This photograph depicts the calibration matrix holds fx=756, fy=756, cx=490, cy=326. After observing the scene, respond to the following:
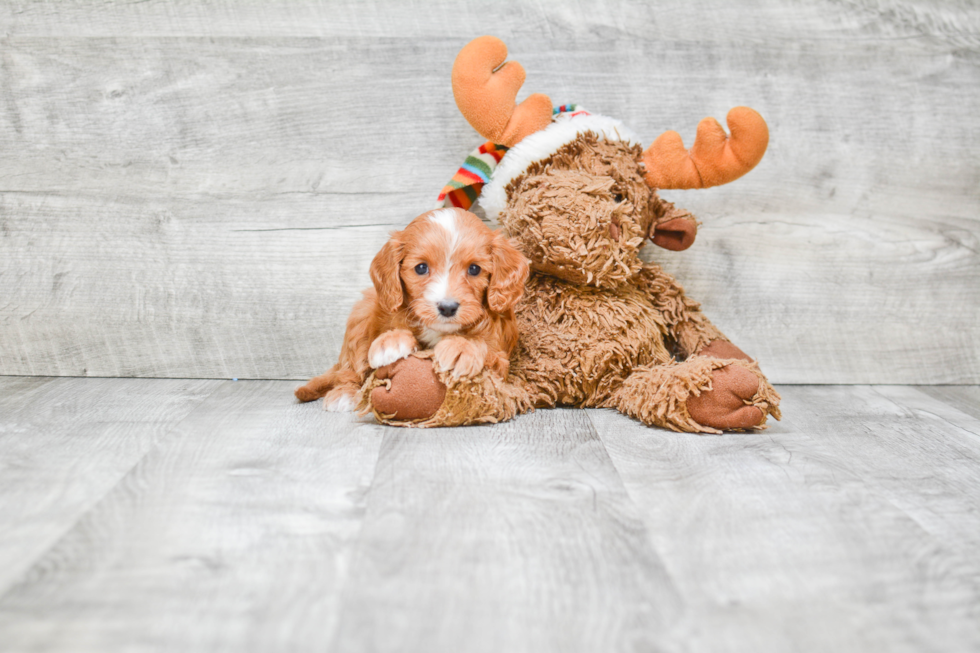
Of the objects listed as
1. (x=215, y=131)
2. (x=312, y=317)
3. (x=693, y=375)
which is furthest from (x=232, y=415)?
(x=693, y=375)

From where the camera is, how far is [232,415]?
1.56 m

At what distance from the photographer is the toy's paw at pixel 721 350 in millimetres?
1726

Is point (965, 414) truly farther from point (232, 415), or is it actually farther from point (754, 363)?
point (232, 415)

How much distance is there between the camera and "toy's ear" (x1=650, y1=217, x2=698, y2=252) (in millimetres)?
1690

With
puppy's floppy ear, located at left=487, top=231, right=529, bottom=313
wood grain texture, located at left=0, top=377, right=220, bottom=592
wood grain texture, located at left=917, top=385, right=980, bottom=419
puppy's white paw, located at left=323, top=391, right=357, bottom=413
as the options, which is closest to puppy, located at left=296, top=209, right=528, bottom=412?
puppy's floppy ear, located at left=487, top=231, right=529, bottom=313

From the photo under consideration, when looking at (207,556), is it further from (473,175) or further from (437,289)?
(473,175)

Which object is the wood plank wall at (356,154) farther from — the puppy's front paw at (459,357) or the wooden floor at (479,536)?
the puppy's front paw at (459,357)

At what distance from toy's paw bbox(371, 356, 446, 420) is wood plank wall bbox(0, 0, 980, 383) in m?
0.56

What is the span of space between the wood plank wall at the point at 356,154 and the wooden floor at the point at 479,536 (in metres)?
0.47

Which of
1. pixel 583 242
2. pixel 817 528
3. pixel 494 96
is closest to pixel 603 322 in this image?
pixel 583 242

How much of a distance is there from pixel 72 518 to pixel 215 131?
116 cm

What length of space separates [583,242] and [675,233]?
0.29 meters

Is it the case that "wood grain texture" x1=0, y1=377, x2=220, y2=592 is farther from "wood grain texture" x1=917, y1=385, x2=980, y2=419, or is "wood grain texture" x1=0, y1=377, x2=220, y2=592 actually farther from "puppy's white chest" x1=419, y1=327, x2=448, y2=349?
"wood grain texture" x1=917, y1=385, x2=980, y2=419

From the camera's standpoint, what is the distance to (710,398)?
1.43 m
